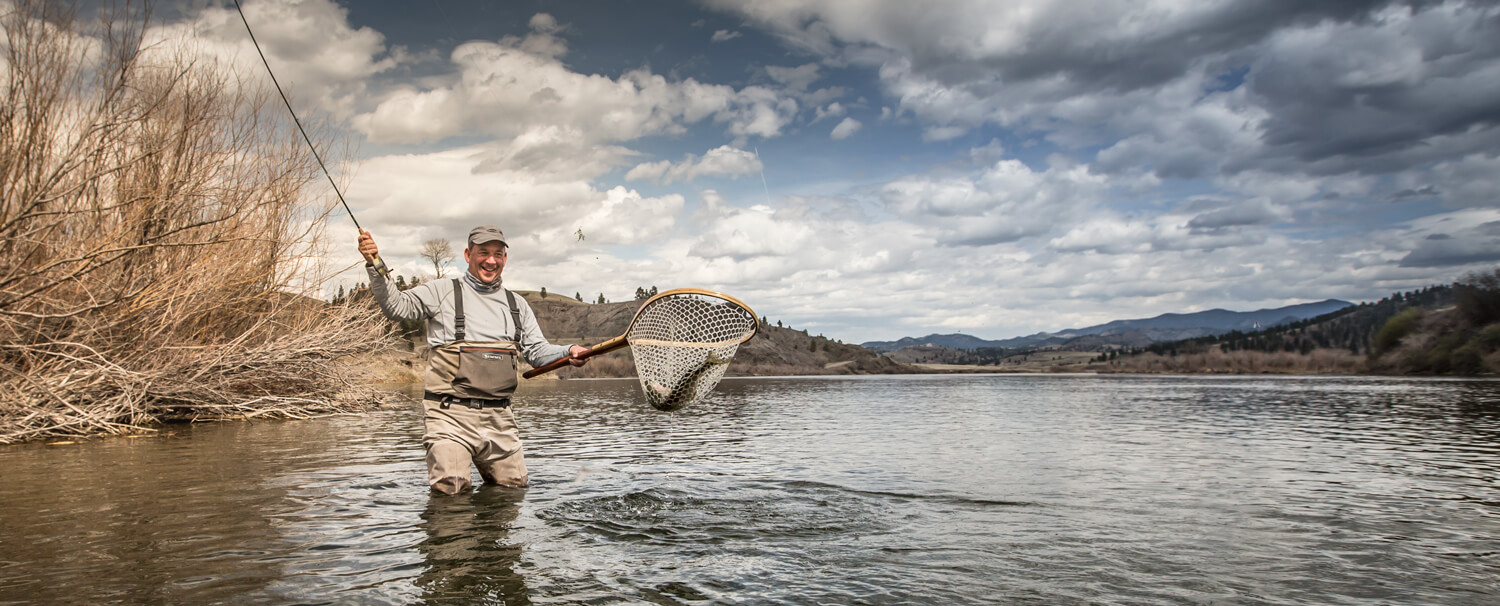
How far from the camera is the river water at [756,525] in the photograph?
5.37m

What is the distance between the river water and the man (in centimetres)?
64

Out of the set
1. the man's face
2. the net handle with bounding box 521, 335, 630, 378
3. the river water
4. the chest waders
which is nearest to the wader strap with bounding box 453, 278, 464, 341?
the chest waders

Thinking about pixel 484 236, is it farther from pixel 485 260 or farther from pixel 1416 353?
pixel 1416 353

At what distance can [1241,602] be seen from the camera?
16.7 feet

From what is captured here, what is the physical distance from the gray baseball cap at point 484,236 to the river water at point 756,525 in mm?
2729

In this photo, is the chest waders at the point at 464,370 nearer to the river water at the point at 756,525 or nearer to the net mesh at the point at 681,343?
the river water at the point at 756,525

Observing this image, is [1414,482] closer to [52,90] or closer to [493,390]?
[493,390]

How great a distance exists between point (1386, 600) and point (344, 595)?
6.77 m

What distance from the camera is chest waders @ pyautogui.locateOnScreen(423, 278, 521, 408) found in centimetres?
808

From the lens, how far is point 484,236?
27.0 ft

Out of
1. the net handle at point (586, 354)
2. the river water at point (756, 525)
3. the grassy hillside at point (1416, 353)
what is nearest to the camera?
the river water at point (756, 525)

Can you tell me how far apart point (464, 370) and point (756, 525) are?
334cm

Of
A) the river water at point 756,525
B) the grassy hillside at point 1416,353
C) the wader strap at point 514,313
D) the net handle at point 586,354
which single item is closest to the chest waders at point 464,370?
the wader strap at point 514,313

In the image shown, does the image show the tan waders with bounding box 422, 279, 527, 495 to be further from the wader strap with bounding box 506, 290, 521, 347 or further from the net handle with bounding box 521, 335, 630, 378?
the net handle with bounding box 521, 335, 630, 378
